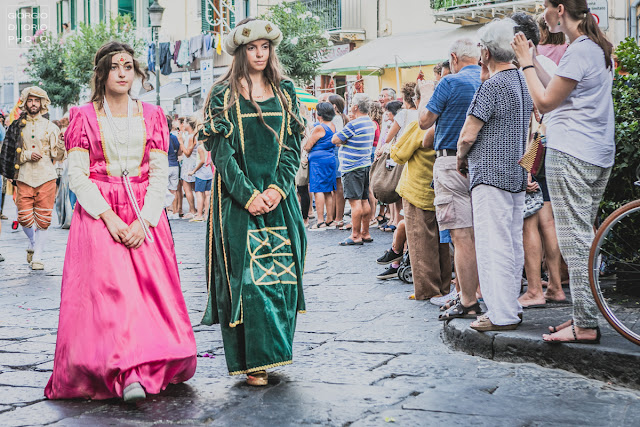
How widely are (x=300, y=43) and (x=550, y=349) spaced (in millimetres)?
22246

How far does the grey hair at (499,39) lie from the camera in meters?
5.38

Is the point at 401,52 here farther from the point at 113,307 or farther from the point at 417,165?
the point at 113,307

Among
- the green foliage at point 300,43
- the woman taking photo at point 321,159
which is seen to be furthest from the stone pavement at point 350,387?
the green foliage at point 300,43

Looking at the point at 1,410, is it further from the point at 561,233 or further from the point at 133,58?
the point at 561,233

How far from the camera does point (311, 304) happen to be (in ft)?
24.6

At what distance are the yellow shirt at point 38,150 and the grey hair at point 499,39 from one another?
6338mm

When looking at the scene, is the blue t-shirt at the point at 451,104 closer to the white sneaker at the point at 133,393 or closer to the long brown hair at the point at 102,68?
the long brown hair at the point at 102,68

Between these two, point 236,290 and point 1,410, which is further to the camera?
point 236,290

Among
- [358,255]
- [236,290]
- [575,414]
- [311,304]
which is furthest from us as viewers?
[358,255]

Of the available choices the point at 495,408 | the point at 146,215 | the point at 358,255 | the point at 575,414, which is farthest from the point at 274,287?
Result: the point at 358,255

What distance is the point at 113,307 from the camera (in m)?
4.60

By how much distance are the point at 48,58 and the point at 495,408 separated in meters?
36.1

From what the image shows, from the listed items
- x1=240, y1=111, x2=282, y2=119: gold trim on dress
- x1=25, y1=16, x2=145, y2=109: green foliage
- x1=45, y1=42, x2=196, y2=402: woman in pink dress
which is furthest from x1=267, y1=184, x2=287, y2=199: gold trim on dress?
x1=25, y1=16, x2=145, y2=109: green foliage

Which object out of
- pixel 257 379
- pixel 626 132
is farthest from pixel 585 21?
pixel 257 379
